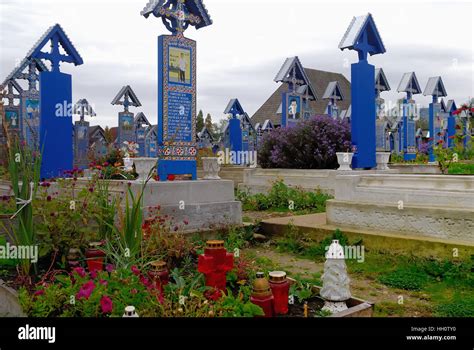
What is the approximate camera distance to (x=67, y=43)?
1122 cm

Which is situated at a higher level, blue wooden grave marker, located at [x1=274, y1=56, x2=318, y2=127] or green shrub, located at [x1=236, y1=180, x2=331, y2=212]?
blue wooden grave marker, located at [x1=274, y1=56, x2=318, y2=127]

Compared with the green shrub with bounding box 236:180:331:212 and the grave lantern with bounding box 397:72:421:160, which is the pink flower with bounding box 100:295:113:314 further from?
the grave lantern with bounding box 397:72:421:160

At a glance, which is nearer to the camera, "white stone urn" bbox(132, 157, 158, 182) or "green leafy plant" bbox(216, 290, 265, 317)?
"green leafy plant" bbox(216, 290, 265, 317)

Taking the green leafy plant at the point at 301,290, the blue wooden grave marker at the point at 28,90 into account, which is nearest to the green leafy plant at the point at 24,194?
the green leafy plant at the point at 301,290

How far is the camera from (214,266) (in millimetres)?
4176

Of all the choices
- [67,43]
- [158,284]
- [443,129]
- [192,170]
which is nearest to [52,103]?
[67,43]

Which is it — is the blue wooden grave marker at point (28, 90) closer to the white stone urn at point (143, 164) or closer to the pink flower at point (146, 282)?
the white stone urn at point (143, 164)

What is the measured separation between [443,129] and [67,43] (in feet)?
59.8

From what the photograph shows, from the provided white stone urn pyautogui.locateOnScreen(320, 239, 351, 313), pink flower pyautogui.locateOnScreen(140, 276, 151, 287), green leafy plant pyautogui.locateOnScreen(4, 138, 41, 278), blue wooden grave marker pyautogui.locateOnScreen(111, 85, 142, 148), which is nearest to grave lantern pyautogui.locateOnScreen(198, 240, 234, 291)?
pink flower pyautogui.locateOnScreen(140, 276, 151, 287)

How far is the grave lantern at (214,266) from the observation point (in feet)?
13.7

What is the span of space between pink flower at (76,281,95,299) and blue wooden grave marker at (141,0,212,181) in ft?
13.2

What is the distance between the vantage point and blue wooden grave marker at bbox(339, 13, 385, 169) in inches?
451
